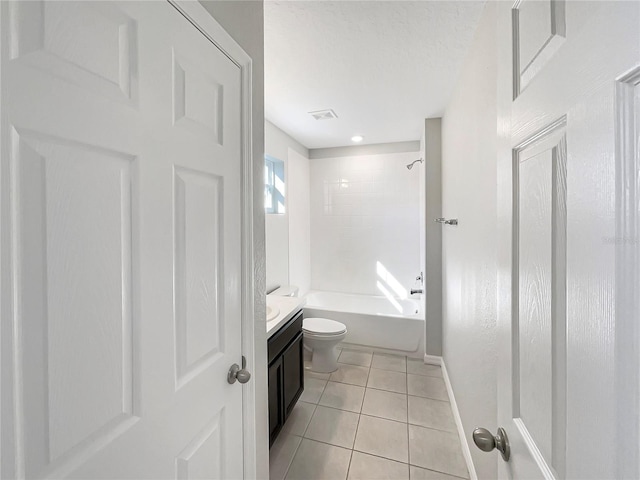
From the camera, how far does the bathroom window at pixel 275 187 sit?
310cm

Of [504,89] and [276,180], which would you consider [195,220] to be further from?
[276,180]

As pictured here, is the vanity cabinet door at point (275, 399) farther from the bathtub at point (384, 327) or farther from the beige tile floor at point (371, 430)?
the bathtub at point (384, 327)

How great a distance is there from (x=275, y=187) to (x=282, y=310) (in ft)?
5.59

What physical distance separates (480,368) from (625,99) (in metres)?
1.47

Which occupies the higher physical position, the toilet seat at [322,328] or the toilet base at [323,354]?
the toilet seat at [322,328]

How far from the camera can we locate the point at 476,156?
1481mm

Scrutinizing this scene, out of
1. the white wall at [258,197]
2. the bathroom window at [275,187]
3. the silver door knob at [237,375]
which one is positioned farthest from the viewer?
the bathroom window at [275,187]

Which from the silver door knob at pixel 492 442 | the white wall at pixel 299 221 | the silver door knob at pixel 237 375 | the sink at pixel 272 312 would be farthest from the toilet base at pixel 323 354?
the silver door knob at pixel 492 442

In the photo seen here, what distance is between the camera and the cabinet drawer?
63.6 inches

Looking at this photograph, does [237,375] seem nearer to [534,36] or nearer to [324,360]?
[534,36]

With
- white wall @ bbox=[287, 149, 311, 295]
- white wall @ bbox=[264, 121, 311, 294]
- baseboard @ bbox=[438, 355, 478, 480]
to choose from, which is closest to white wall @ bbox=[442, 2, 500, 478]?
baseboard @ bbox=[438, 355, 478, 480]

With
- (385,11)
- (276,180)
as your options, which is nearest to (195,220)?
(385,11)

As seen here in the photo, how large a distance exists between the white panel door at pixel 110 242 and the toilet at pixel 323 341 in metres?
1.72

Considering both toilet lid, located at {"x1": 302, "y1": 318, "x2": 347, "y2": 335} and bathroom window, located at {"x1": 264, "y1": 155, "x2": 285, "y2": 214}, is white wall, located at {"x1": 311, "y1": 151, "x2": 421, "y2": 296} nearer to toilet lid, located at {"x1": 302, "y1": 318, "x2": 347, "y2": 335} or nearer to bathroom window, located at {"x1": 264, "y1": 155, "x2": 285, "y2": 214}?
bathroom window, located at {"x1": 264, "y1": 155, "x2": 285, "y2": 214}
